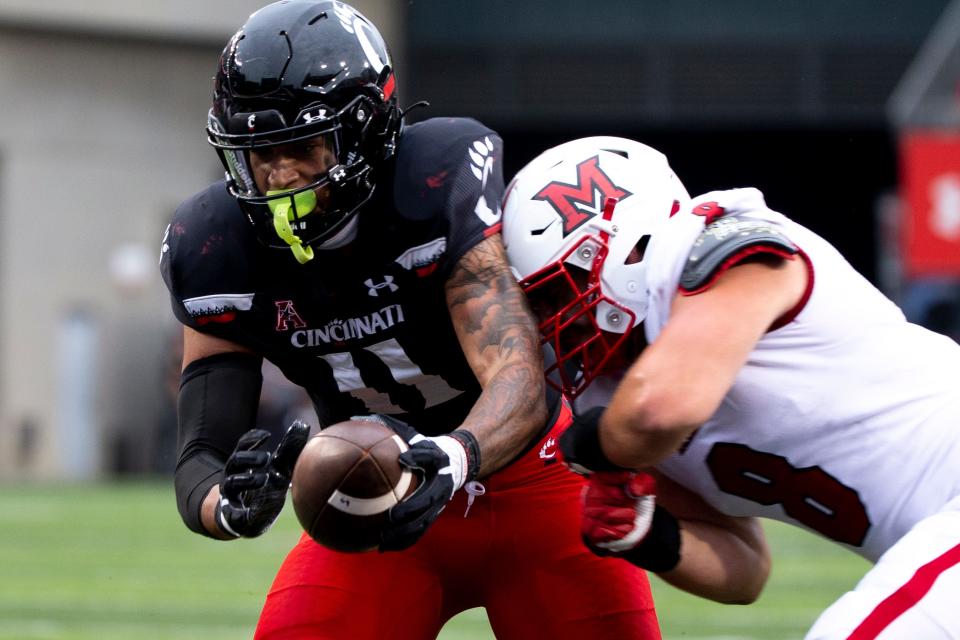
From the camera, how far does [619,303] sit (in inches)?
124

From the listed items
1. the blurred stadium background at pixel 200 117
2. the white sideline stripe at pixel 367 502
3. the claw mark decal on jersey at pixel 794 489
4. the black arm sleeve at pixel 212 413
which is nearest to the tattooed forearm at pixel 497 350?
the white sideline stripe at pixel 367 502

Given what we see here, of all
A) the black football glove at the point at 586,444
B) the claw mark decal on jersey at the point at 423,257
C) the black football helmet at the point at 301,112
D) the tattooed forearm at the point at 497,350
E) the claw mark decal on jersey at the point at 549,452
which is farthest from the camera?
the claw mark decal on jersey at the point at 549,452

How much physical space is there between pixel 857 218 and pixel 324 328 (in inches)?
674

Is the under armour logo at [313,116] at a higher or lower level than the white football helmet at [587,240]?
higher

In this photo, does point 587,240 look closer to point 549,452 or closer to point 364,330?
point 364,330

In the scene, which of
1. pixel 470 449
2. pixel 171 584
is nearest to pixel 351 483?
pixel 470 449

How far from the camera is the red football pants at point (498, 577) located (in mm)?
3463

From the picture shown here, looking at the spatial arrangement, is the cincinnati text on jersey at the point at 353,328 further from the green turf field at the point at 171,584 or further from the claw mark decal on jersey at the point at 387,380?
the green turf field at the point at 171,584

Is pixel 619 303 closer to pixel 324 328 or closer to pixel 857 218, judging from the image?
pixel 324 328

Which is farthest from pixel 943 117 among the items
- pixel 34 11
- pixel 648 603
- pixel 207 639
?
pixel 34 11

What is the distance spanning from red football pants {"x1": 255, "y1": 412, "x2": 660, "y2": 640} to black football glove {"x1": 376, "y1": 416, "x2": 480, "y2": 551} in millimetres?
569

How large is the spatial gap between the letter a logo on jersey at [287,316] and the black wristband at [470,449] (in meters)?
0.57

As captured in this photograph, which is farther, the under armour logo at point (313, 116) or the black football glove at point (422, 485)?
the under armour logo at point (313, 116)

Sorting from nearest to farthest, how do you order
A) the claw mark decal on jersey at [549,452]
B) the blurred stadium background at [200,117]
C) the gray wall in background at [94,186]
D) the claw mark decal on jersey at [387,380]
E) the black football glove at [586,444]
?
the black football glove at [586,444] → the claw mark decal on jersey at [387,380] → the claw mark decal on jersey at [549,452] → the blurred stadium background at [200,117] → the gray wall in background at [94,186]
